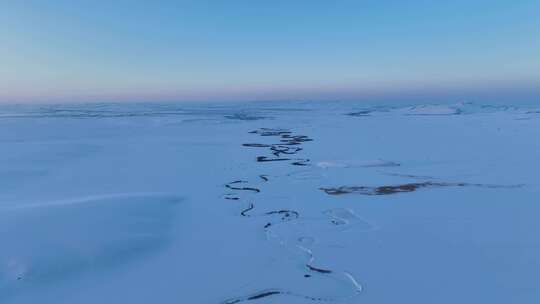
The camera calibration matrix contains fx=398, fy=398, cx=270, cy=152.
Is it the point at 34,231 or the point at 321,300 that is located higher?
the point at 34,231

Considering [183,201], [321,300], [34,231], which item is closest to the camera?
[321,300]

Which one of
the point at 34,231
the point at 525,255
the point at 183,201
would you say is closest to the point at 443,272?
the point at 525,255

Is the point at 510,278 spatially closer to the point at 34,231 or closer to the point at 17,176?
the point at 34,231

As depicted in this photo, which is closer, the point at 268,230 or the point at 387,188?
the point at 268,230

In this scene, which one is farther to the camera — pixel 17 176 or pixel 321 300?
pixel 17 176

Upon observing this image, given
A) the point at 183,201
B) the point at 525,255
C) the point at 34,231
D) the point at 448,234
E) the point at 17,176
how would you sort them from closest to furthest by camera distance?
the point at 525,255
the point at 34,231
the point at 448,234
the point at 183,201
the point at 17,176

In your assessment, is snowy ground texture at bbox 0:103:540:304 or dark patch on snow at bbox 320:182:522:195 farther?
dark patch on snow at bbox 320:182:522:195

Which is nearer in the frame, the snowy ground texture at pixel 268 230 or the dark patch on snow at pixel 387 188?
the snowy ground texture at pixel 268 230
